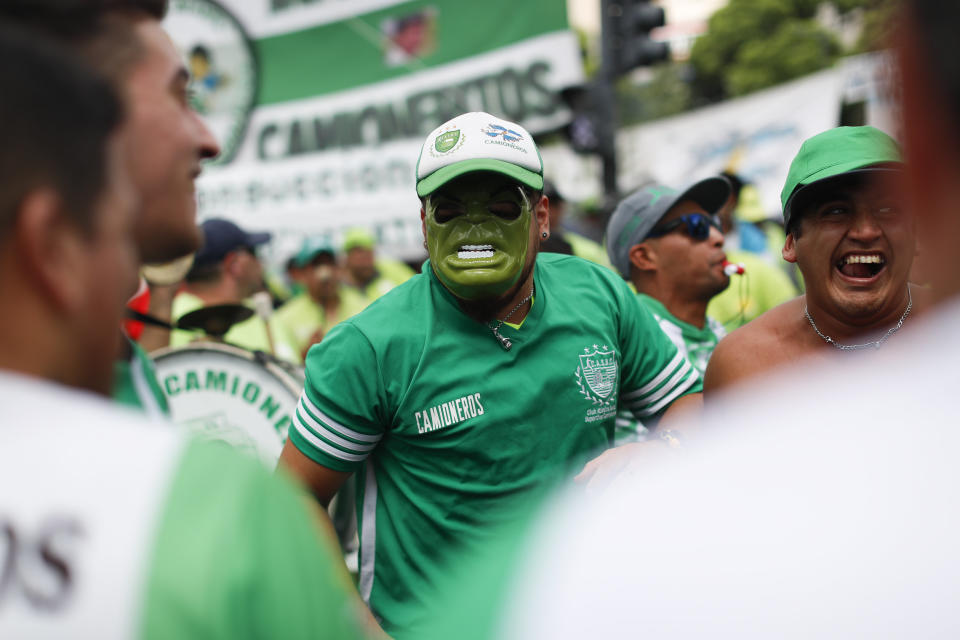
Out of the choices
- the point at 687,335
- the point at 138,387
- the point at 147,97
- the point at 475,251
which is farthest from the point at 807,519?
the point at 687,335

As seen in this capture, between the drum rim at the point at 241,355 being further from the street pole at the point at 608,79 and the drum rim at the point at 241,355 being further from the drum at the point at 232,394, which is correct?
the street pole at the point at 608,79

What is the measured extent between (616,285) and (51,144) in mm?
2317

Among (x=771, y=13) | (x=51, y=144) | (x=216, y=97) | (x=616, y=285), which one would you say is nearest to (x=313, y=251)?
(x=216, y=97)

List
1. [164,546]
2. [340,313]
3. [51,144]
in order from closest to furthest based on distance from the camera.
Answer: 1. [164,546]
2. [51,144]
3. [340,313]

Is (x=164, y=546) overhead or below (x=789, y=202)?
below

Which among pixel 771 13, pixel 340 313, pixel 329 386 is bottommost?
pixel 329 386

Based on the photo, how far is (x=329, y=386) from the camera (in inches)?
104

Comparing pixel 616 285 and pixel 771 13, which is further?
pixel 771 13

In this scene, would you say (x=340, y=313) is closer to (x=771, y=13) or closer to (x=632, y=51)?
(x=632, y=51)

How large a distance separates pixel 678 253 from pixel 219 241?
10.2 feet

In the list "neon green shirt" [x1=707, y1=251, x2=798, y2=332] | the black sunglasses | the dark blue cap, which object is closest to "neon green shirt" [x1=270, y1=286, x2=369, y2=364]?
the dark blue cap

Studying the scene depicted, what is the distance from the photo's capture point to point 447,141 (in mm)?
2854

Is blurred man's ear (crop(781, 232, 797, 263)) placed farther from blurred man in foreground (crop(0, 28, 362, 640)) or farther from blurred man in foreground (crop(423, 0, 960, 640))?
blurred man in foreground (crop(0, 28, 362, 640))

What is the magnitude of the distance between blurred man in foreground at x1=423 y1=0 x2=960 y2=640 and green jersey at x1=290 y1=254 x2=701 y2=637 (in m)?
1.78
